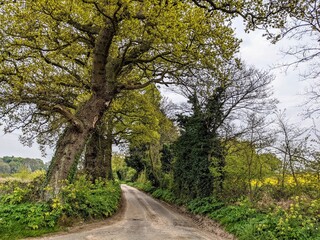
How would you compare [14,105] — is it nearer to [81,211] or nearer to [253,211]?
[81,211]

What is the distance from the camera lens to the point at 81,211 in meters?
11.7

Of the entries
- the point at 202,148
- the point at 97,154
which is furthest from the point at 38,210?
the point at 97,154

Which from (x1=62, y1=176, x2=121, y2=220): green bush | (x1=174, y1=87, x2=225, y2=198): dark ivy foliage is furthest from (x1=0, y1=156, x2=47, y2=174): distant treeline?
(x1=62, y1=176, x2=121, y2=220): green bush

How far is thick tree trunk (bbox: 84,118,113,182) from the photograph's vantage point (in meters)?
21.3

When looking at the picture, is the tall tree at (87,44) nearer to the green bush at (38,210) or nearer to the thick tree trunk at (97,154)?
the green bush at (38,210)

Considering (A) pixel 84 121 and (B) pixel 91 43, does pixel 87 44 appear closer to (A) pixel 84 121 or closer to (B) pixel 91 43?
(B) pixel 91 43

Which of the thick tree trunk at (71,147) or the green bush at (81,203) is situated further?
the thick tree trunk at (71,147)

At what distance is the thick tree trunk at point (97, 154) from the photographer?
21341mm

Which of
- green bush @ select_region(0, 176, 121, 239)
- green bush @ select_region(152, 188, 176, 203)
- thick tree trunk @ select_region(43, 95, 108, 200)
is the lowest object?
green bush @ select_region(0, 176, 121, 239)

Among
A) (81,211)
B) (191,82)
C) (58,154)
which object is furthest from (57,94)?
(191,82)

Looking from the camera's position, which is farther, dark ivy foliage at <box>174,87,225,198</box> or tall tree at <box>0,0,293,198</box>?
dark ivy foliage at <box>174,87,225,198</box>

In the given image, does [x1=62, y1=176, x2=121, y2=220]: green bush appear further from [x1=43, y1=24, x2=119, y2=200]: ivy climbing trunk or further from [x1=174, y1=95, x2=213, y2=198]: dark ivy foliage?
[x1=174, y1=95, x2=213, y2=198]: dark ivy foliage

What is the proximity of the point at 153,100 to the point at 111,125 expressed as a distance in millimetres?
5401

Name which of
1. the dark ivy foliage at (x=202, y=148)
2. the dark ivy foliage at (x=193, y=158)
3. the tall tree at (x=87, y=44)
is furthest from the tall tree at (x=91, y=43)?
the dark ivy foliage at (x=193, y=158)
